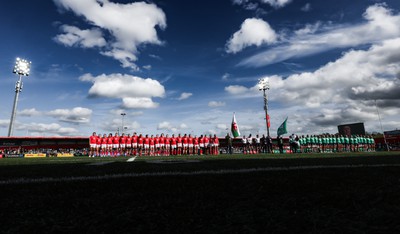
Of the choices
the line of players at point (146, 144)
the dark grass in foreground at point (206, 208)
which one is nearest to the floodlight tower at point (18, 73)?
the line of players at point (146, 144)

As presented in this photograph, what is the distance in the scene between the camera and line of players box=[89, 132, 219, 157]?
23094mm

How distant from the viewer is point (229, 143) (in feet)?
85.0

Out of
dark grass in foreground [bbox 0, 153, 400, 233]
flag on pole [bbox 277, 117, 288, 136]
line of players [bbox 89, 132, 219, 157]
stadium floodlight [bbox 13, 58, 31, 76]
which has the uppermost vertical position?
stadium floodlight [bbox 13, 58, 31, 76]

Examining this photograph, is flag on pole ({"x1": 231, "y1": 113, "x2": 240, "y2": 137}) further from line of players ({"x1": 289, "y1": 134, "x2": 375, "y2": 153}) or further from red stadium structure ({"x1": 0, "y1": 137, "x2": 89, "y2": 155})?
red stadium structure ({"x1": 0, "y1": 137, "x2": 89, "y2": 155})

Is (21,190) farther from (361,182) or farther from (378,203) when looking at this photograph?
(361,182)

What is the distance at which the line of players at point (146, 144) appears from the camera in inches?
909

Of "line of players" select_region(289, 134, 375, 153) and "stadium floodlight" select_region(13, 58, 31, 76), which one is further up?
"stadium floodlight" select_region(13, 58, 31, 76)

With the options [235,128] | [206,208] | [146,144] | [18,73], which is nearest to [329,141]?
[235,128]

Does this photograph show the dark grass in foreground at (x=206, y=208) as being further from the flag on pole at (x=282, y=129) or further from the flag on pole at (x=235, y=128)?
the flag on pole at (x=282, y=129)

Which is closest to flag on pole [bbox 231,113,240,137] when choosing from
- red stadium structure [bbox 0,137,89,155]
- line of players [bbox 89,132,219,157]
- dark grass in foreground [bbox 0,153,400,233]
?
line of players [bbox 89,132,219,157]

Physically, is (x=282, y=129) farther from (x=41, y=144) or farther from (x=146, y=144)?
(x=41, y=144)

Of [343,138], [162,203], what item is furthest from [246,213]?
[343,138]

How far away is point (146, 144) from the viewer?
2414 centimetres

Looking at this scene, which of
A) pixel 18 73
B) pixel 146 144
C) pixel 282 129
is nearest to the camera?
pixel 146 144
